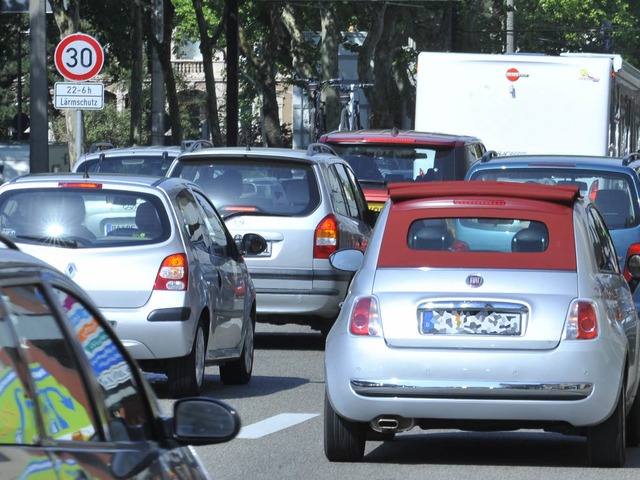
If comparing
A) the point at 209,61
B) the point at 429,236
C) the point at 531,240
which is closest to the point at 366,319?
the point at 429,236

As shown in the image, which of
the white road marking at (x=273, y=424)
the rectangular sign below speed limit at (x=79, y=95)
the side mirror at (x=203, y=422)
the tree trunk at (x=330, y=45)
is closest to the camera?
A: the side mirror at (x=203, y=422)

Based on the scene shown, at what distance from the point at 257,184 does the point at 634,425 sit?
624 centimetres

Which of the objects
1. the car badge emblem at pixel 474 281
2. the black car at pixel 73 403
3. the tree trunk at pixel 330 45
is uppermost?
the black car at pixel 73 403

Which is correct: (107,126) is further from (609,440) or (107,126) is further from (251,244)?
(609,440)

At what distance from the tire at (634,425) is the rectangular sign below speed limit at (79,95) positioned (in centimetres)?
1263

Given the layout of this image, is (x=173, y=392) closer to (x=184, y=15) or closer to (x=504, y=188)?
(x=504, y=188)

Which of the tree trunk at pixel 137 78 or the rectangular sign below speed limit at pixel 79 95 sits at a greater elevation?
the rectangular sign below speed limit at pixel 79 95

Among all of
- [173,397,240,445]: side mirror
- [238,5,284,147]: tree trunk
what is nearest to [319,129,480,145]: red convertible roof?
[173,397,240,445]: side mirror

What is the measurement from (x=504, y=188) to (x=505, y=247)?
13.5 inches

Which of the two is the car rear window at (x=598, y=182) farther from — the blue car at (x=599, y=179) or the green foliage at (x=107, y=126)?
the green foliage at (x=107, y=126)

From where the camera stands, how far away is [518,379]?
822 centimetres

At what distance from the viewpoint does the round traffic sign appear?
70.8 feet

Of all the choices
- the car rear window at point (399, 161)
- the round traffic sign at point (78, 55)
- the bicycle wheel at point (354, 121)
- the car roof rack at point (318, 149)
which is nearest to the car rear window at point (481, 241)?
the car roof rack at point (318, 149)

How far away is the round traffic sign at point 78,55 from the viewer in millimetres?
21578
